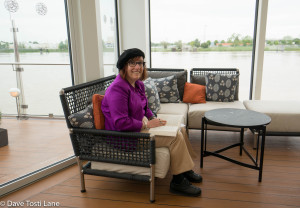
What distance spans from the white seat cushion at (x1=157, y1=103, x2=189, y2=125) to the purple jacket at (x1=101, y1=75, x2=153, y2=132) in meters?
1.12

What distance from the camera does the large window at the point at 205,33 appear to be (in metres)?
4.46

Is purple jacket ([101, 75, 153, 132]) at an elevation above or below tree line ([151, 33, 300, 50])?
below

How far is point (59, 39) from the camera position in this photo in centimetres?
285

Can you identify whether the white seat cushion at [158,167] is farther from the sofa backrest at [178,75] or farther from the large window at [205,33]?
the large window at [205,33]

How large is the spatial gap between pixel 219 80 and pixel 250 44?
1258mm

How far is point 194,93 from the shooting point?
3746 mm

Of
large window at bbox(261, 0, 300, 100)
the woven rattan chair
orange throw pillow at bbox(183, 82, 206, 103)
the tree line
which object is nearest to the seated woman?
the woven rattan chair

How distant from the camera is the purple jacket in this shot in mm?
2066

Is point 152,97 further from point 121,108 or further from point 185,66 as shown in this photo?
point 185,66

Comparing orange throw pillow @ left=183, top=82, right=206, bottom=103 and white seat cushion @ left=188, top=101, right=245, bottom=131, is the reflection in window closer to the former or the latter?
orange throw pillow @ left=183, top=82, right=206, bottom=103

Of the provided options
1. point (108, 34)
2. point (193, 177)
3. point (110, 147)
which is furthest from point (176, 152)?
point (108, 34)

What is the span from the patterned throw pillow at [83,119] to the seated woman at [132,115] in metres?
0.13

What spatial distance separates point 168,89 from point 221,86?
76 cm

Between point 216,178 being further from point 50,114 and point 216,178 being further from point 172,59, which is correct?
point 172,59
